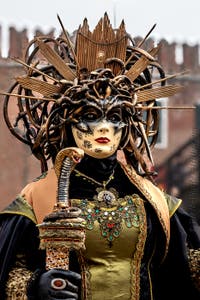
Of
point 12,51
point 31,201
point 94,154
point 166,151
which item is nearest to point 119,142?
point 94,154

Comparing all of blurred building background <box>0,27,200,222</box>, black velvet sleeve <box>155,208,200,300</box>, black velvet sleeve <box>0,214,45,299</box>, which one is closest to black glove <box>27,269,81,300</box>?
black velvet sleeve <box>0,214,45,299</box>

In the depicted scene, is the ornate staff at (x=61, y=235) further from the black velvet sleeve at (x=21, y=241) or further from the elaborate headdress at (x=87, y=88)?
the elaborate headdress at (x=87, y=88)

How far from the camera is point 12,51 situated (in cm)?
1909

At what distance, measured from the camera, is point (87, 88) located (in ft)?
15.6

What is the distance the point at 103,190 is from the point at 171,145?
57.5ft

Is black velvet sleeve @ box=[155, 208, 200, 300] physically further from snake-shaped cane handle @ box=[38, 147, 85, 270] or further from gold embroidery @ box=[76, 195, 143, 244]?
snake-shaped cane handle @ box=[38, 147, 85, 270]

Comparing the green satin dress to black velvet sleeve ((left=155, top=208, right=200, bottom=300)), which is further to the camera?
black velvet sleeve ((left=155, top=208, right=200, bottom=300))

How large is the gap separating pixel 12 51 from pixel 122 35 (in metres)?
14.3

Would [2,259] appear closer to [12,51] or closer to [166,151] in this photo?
[12,51]

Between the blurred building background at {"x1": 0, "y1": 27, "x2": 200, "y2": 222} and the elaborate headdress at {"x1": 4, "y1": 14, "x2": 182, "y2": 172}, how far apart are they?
4863mm

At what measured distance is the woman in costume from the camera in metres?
4.69

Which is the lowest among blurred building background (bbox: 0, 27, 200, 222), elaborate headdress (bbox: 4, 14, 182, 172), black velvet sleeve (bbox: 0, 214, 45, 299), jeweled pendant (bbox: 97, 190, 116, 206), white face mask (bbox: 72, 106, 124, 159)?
black velvet sleeve (bbox: 0, 214, 45, 299)

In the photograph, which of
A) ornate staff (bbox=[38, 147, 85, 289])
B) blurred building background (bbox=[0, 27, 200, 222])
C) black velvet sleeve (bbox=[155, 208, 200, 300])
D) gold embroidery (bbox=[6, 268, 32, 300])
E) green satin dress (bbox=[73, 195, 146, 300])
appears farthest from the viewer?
blurred building background (bbox=[0, 27, 200, 222])

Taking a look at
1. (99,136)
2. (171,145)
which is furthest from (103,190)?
(171,145)
